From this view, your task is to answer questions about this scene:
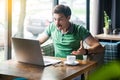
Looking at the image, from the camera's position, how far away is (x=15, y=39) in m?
2.05

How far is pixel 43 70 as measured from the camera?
6.28ft

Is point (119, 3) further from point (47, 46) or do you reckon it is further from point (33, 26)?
point (47, 46)

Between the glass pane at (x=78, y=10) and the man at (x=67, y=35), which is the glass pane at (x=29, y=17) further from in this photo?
the glass pane at (x=78, y=10)

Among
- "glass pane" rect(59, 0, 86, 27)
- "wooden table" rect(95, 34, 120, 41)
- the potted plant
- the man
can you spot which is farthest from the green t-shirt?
"glass pane" rect(59, 0, 86, 27)

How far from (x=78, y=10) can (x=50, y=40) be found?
1.71m

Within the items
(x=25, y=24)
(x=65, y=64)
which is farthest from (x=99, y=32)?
(x=65, y=64)

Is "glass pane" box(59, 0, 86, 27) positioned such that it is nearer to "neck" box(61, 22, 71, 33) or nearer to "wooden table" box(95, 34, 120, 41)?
"wooden table" box(95, 34, 120, 41)

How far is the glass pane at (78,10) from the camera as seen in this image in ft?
15.1

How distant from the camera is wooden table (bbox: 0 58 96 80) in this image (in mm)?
1733

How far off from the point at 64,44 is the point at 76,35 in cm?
17

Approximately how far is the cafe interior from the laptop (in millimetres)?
33

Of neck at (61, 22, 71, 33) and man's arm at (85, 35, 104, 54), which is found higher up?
neck at (61, 22, 71, 33)

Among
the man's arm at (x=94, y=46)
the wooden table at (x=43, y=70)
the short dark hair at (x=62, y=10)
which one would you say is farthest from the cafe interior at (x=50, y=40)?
the short dark hair at (x=62, y=10)

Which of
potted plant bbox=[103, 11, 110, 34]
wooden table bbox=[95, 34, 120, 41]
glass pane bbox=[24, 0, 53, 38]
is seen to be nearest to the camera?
glass pane bbox=[24, 0, 53, 38]
